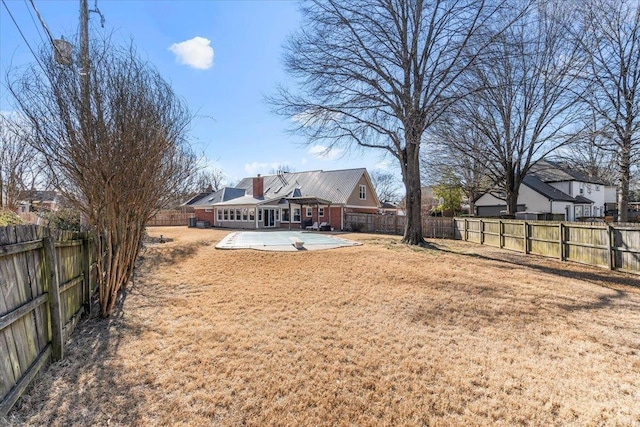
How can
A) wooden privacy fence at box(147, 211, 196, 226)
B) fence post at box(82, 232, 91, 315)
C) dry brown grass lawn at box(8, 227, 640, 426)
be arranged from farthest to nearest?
wooden privacy fence at box(147, 211, 196, 226) < fence post at box(82, 232, 91, 315) < dry brown grass lawn at box(8, 227, 640, 426)

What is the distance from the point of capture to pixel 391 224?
77.9 feet

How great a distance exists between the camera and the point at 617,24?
1531 centimetres

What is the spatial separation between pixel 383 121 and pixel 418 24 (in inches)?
156

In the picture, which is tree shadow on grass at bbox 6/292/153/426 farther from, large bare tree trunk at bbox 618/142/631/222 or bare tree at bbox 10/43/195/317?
large bare tree trunk at bbox 618/142/631/222

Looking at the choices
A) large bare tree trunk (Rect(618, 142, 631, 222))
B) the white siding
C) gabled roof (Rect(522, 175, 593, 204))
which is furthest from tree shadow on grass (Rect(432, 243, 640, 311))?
gabled roof (Rect(522, 175, 593, 204))

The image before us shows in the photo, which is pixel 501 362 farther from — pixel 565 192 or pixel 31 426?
pixel 565 192

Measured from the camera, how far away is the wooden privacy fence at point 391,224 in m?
20.7

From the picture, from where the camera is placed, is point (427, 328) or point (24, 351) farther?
point (427, 328)

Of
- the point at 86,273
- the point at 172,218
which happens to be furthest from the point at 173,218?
the point at 86,273

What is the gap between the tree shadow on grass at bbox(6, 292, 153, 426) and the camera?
105 inches

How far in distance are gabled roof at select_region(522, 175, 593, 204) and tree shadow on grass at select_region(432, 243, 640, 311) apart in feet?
65.5

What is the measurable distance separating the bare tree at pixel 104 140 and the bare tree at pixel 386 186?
5337 centimetres

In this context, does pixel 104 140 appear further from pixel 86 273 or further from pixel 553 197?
pixel 553 197

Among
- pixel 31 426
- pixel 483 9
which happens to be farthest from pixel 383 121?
pixel 31 426
